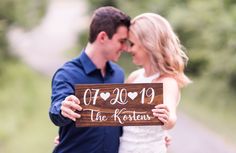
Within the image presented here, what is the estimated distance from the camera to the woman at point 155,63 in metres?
3.84

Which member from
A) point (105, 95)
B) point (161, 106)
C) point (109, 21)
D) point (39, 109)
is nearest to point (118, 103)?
point (105, 95)

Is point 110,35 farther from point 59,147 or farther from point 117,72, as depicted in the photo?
point 59,147

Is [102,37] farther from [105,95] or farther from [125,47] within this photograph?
[105,95]

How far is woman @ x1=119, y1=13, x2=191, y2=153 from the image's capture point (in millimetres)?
3838

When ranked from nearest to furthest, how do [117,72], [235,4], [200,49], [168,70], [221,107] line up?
[168,70]
[117,72]
[221,107]
[235,4]
[200,49]

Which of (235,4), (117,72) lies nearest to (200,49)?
(235,4)

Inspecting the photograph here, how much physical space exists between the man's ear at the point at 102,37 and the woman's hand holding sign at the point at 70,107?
593 millimetres

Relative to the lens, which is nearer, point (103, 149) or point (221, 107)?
point (103, 149)

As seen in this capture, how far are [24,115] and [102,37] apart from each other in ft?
29.8

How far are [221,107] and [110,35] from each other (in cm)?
964

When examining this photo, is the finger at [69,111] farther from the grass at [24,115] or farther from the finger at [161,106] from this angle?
the grass at [24,115]

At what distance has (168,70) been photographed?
3.90 m

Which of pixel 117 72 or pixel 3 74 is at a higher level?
pixel 3 74

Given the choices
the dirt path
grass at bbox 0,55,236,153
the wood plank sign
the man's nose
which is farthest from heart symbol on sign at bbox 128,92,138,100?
grass at bbox 0,55,236,153
